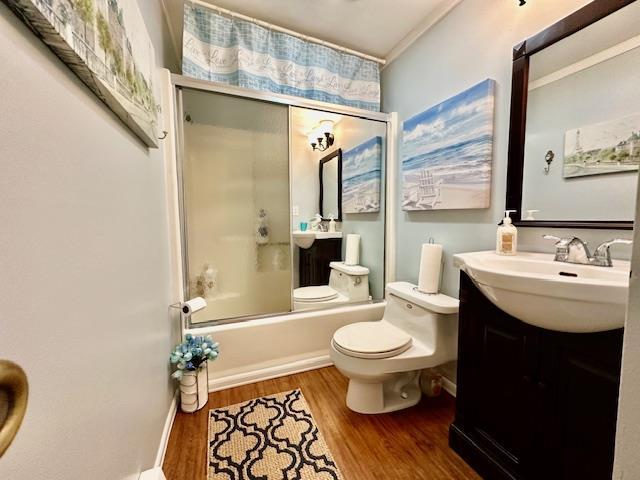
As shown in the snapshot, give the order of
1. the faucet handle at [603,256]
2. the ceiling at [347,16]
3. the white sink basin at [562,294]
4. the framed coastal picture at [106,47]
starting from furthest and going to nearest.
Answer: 1. the ceiling at [347,16]
2. the faucet handle at [603,256]
3. the white sink basin at [562,294]
4. the framed coastal picture at [106,47]

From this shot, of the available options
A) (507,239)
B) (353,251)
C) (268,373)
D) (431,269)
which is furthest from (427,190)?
(268,373)

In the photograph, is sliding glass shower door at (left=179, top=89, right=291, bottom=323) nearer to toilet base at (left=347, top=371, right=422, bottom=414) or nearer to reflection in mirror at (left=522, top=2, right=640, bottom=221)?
toilet base at (left=347, top=371, right=422, bottom=414)

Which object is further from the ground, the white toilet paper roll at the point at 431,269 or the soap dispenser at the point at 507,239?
the soap dispenser at the point at 507,239

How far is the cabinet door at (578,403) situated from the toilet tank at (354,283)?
4.90 feet

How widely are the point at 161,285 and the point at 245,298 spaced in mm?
842

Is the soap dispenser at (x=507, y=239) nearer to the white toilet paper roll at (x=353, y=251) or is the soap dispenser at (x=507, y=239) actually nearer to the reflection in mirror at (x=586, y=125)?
the reflection in mirror at (x=586, y=125)

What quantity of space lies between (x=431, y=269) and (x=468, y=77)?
114 cm

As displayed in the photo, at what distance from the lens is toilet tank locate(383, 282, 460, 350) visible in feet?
4.80

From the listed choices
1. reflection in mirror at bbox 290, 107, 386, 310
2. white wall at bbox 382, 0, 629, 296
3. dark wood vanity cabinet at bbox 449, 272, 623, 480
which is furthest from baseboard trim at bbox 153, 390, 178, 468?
white wall at bbox 382, 0, 629, 296

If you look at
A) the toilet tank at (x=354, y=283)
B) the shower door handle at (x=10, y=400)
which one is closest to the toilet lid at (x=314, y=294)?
the toilet tank at (x=354, y=283)

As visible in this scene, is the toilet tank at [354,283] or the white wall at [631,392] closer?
the white wall at [631,392]

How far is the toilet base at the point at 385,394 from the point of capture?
4.94ft

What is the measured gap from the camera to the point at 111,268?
2.54 ft

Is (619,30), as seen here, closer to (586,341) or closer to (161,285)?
(586,341)
